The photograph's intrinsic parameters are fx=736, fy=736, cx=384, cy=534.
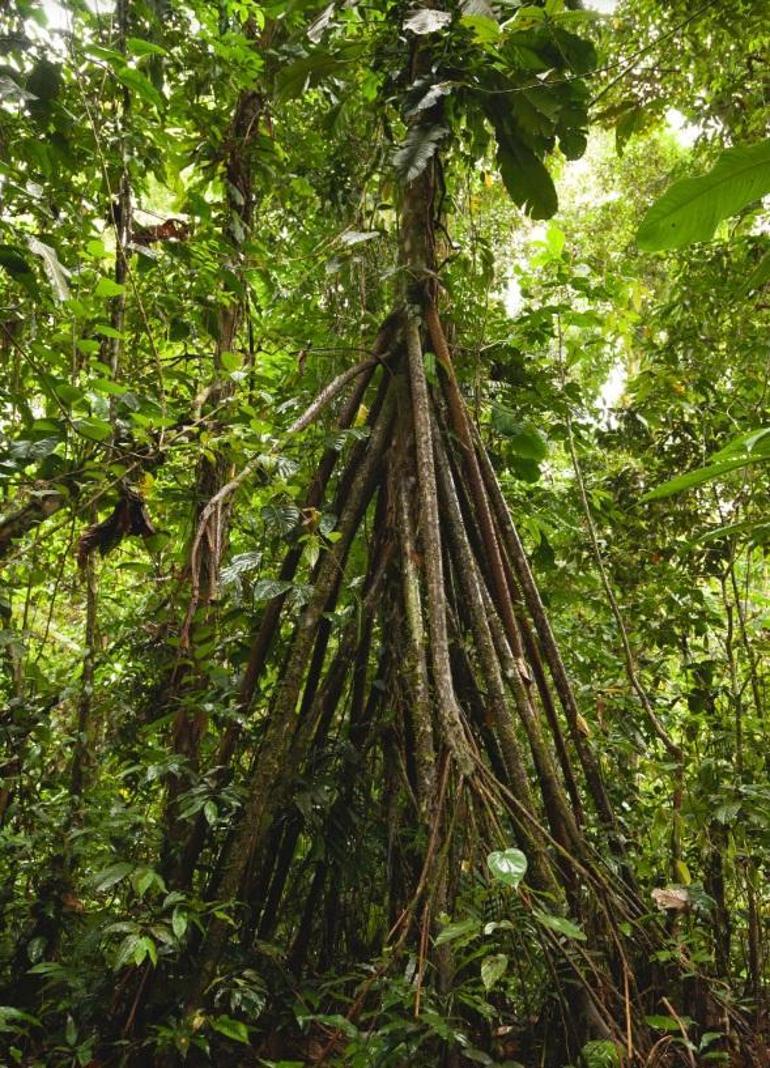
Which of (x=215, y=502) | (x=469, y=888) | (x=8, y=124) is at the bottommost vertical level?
(x=469, y=888)

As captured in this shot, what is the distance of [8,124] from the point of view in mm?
2037

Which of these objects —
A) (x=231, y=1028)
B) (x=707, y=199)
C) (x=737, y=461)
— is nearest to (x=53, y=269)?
(x=707, y=199)

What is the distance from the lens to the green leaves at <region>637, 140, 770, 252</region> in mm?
827

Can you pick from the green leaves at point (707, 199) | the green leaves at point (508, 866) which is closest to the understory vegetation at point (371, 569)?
the green leaves at point (707, 199)

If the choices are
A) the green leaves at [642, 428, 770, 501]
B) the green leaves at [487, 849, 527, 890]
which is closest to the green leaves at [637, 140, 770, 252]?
the green leaves at [642, 428, 770, 501]

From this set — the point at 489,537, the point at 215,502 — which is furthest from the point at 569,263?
the point at 215,502

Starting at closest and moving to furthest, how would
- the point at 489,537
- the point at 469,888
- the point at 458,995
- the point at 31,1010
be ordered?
the point at 458,995 < the point at 469,888 < the point at 31,1010 < the point at 489,537

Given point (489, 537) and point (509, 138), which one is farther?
point (509, 138)

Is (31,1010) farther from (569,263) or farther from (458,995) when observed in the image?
(569,263)

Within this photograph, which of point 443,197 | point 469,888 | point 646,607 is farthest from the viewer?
point 646,607

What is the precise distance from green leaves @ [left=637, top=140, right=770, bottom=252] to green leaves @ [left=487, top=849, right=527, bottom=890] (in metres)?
1.07

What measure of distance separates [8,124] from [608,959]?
2724 mm

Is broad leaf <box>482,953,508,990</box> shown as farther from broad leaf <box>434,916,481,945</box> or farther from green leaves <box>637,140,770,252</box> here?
green leaves <box>637,140,770,252</box>

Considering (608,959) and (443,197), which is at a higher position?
(443,197)
